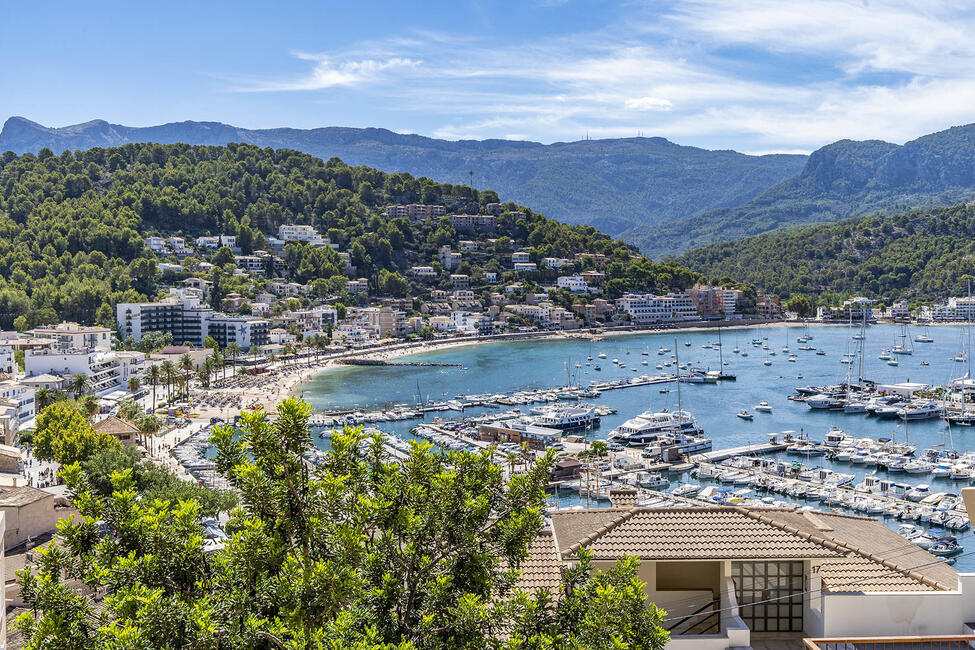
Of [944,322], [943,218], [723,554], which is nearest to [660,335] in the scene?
[944,322]

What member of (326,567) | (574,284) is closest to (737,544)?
(326,567)

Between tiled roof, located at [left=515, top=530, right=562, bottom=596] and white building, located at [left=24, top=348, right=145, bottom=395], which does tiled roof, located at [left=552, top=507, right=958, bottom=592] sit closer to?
tiled roof, located at [left=515, top=530, right=562, bottom=596]

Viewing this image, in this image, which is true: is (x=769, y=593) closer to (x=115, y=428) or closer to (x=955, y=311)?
(x=115, y=428)

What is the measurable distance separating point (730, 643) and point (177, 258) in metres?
70.8

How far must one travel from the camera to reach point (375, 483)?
461cm

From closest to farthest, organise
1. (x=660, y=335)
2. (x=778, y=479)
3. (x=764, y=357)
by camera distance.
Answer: (x=778, y=479) → (x=764, y=357) → (x=660, y=335)

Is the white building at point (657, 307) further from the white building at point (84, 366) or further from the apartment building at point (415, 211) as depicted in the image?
the white building at point (84, 366)

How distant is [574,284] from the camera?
8494cm

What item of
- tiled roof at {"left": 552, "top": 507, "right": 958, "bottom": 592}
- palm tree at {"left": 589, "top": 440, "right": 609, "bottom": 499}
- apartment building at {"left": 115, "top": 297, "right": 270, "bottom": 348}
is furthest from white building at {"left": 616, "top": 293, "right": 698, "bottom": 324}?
tiled roof at {"left": 552, "top": 507, "right": 958, "bottom": 592}

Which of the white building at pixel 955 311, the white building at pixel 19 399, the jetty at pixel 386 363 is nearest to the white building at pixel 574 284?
the jetty at pixel 386 363

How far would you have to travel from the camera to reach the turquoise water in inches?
1355

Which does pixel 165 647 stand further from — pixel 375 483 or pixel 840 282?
pixel 840 282

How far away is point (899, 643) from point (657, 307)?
80.0 m

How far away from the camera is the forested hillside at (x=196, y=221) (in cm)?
5986
